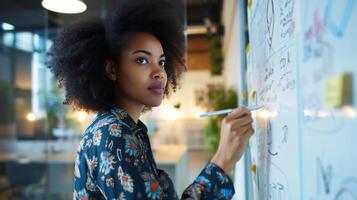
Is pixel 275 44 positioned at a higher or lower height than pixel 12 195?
higher

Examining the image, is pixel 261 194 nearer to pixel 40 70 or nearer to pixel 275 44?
pixel 275 44

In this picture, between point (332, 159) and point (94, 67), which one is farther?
point (94, 67)

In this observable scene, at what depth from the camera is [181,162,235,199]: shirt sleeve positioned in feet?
2.35

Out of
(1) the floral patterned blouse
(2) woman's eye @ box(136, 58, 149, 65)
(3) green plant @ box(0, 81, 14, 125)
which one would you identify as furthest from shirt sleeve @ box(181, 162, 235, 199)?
(3) green plant @ box(0, 81, 14, 125)

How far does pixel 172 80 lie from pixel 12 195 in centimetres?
262

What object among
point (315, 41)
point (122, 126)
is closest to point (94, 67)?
point (122, 126)

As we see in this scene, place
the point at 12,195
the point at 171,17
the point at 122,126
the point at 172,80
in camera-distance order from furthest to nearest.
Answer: the point at 12,195
the point at 172,80
the point at 171,17
the point at 122,126

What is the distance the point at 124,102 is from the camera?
88 cm

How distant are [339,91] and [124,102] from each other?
600mm

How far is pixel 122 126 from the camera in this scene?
0.71 m

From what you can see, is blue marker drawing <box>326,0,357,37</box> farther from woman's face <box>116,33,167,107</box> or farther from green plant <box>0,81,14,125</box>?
green plant <box>0,81,14,125</box>

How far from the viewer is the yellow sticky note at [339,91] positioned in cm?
40

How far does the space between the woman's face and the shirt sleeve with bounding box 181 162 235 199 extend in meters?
0.26

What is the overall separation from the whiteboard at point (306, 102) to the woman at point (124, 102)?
0.12 metres
